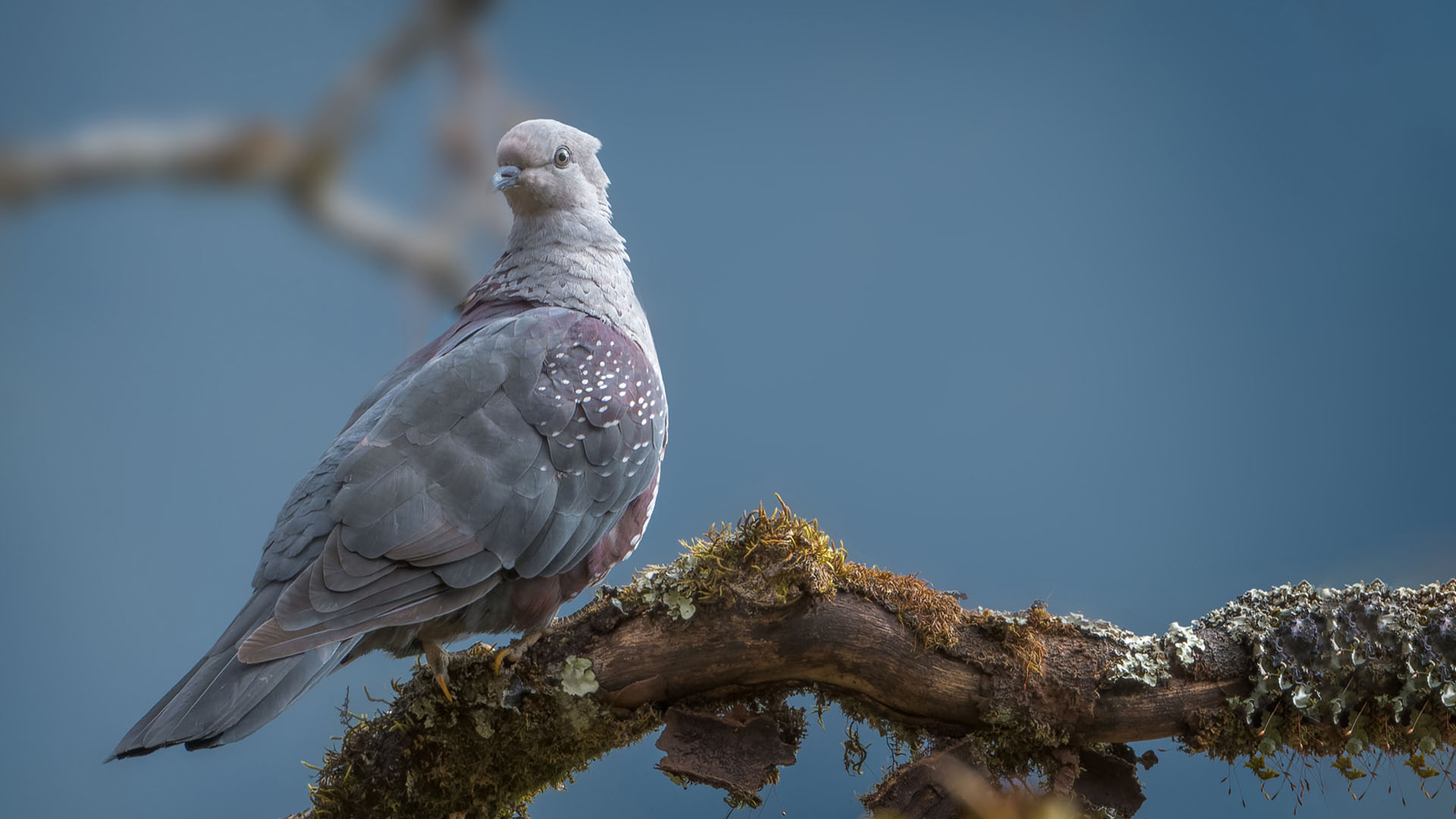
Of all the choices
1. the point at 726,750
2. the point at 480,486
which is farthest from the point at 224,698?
the point at 726,750

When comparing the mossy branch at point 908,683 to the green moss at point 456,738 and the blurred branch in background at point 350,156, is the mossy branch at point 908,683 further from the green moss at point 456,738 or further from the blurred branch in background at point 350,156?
the blurred branch in background at point 350,156

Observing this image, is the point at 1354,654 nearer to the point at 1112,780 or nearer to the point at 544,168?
the point at 1112,780

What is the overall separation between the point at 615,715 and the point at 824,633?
0.56 m

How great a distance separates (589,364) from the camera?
3.08 metres

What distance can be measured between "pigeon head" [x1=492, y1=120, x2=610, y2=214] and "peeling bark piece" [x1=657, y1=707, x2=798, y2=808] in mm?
1556

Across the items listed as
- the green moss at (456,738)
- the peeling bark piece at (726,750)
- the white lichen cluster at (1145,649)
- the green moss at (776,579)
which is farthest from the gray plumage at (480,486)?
the white lichen cluster at (1145,649)

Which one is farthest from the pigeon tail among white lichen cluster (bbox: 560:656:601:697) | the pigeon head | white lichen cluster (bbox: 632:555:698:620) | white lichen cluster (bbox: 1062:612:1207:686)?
white lichen cluster (bbox: 1062:612:1207:686)

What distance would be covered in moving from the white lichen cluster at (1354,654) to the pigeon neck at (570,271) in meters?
1.82

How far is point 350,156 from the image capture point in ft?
13.2

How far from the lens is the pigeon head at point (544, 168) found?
3.37 m

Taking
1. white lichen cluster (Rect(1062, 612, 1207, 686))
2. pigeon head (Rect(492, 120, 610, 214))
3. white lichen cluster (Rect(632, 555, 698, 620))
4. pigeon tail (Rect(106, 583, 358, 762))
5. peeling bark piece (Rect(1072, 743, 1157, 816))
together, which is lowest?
pigeon tail (Rect(106, 583, 358, 762))

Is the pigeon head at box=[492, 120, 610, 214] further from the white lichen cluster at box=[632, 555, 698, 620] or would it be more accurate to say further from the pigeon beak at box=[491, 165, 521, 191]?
the white lichen cluster at box=[632, 555, 698, 620]

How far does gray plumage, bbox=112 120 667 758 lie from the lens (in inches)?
98.7

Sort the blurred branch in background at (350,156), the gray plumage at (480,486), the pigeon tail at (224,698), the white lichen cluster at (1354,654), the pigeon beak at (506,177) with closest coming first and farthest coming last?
the pigeon tail at (224,698), the gray plumage at (480,486), the white lichen cluster at (1354,654), the pigeon beak at (506,177), the blurred branch in background at (350,156)
